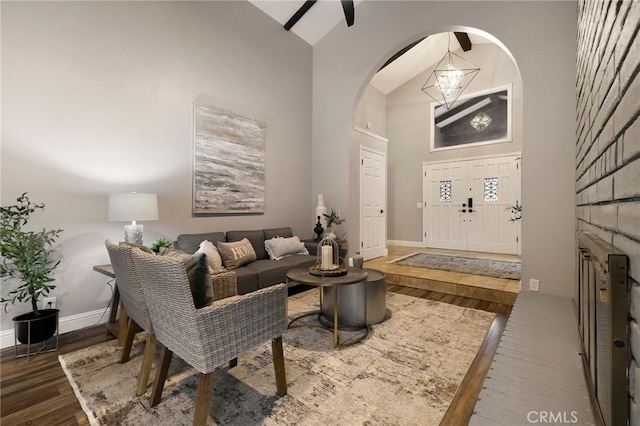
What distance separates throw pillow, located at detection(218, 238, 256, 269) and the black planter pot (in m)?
1.48

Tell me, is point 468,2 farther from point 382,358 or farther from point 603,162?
point 382,358

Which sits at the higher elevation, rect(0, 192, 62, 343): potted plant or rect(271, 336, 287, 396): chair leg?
rect(0, 192, 62, 343): potted plant

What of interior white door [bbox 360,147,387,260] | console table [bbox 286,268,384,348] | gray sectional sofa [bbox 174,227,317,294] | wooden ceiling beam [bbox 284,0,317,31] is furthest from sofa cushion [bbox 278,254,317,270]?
wooden ceiling beam [bbox 284,0,317,31]

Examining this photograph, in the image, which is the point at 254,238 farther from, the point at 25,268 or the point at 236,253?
the point at 25,268

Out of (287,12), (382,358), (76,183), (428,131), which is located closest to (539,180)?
(382,358)

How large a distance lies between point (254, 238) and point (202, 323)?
2.64 metres

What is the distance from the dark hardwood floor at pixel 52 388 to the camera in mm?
1556

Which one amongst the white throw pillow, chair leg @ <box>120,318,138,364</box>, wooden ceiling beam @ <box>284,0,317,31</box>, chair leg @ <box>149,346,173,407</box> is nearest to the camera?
chair leg @ <box>149,346,173,407</box>

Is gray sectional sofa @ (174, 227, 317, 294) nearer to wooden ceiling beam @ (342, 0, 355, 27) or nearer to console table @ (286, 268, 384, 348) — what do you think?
console table @ (286, 268, 384, 348)

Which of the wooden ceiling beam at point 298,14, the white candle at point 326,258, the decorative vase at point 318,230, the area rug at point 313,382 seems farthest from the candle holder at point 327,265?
the wooden ceiling beam at point 298,14

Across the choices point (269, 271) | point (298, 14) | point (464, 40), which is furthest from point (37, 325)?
point (464, 40)

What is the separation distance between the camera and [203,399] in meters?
1.37

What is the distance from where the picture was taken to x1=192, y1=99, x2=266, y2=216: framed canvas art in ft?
11.9

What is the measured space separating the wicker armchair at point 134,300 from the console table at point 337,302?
1.10 m
